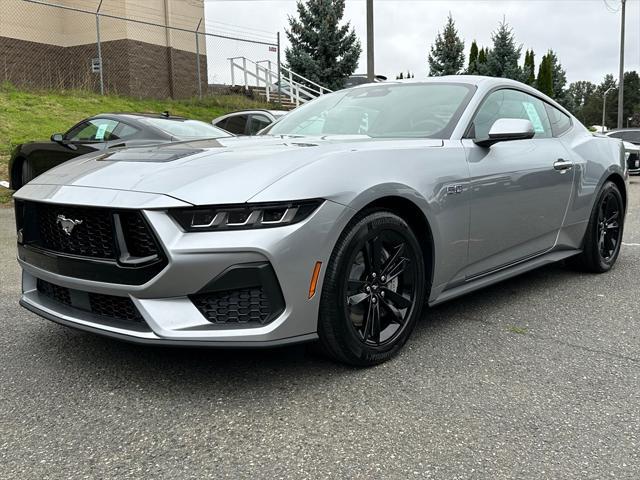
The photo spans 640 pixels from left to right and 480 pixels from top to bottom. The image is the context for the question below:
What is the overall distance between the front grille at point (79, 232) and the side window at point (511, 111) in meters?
2.12

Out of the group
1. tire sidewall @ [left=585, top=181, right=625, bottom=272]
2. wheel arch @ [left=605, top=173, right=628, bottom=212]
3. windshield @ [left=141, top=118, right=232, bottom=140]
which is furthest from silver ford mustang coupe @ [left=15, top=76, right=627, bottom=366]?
windshield @ [left=141, top=118, right=232, bottom=140]

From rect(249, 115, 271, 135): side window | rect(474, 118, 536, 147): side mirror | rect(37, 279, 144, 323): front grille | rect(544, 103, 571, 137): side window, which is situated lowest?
rect(37, 279, 144, 323): front grille

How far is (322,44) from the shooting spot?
77.9 feet

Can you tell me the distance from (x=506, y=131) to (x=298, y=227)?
1532 mm

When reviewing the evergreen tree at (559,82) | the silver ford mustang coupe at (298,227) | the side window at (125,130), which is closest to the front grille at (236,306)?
the silver ford mustang coupe at (298,227)

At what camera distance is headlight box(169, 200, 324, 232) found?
93.5 inches

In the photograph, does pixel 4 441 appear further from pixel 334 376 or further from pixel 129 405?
pixel 334 376

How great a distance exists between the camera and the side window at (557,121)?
4.38 m

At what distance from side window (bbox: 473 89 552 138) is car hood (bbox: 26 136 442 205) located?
0.87m

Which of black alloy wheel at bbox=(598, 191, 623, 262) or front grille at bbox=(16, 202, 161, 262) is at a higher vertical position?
front grille at bbox=(16, 202, 161, 262)

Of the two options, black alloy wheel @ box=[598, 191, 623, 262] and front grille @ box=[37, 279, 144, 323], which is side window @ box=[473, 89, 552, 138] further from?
front grille @ box=[37, 279, 144, 323]

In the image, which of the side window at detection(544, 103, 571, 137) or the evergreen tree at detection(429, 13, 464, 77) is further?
the evergreen tree at detection(429, 13, 464, 77)

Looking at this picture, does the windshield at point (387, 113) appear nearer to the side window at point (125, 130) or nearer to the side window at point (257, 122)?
the side window at point (125, 130)

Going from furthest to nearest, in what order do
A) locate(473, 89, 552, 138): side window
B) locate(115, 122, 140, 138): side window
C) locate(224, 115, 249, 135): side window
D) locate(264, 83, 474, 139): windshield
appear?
locate(224, 115, 249, 135): side window → locate(115, 122, 140, 138): side window → locate(473, 89, 552, 138): side window → locate(264, 83, 474, 139): windshield
